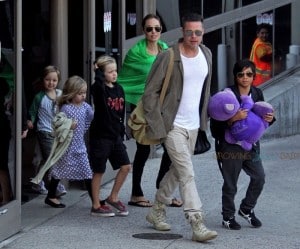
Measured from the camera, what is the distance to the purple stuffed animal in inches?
293

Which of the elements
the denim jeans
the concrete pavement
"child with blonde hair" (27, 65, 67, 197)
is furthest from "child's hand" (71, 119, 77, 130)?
the denim jeans

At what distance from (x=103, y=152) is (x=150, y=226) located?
786 millimetres

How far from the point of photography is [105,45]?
9.95 m

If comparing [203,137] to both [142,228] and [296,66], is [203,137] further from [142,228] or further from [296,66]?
[296,66]

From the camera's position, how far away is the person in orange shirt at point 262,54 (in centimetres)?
1376

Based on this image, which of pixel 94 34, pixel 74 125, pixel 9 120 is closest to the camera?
pixel 9 120

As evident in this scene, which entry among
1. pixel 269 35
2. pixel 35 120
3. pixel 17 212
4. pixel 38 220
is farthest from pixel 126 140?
pixel 269 35

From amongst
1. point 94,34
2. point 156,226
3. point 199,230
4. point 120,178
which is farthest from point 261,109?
point 94,34

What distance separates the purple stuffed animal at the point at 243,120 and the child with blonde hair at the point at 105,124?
38.8 inches

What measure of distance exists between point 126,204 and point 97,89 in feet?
4.40

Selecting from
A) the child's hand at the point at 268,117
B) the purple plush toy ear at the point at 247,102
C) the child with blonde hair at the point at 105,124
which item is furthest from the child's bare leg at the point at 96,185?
the child's hand at the point at 268,117

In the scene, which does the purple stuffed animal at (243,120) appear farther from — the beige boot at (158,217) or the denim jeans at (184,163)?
the beige boot at (158,217)

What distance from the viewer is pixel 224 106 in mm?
7418

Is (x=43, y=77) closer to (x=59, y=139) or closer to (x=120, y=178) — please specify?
(x=59, y=139)
